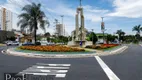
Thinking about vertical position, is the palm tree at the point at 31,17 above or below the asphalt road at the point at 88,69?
above

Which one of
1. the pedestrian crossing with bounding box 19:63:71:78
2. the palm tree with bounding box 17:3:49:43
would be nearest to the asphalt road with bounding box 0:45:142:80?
the pedestrian crossing with bounding box 19:63:71:78

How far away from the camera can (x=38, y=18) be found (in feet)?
153

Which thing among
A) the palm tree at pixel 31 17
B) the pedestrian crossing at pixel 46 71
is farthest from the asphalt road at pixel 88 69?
the palm tree at pixel 31 17

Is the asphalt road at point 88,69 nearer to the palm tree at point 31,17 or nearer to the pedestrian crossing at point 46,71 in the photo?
the pedestrian crossing at point 46,71

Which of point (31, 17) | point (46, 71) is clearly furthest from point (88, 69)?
point (31, 17)

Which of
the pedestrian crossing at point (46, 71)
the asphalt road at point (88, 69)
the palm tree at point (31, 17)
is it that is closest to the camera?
the asphalt road at point (88, 69)

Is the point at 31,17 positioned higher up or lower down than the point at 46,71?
higher up

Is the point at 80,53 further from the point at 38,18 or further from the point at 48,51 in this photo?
the point at 38,18

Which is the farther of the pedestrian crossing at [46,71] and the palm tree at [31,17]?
the palm tree at [31,17]

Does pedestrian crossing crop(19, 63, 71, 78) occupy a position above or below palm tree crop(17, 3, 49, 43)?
below

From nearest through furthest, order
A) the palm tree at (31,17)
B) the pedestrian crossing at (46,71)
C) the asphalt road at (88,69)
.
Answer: the asphalt road at (88,69) → the pedestrian crossing at (46,71) → the palm tree at (31,17)

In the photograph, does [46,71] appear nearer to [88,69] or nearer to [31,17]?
[88,69]

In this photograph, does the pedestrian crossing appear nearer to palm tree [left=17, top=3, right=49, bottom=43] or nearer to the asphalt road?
the asphalt road

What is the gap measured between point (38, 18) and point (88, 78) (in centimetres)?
3720
